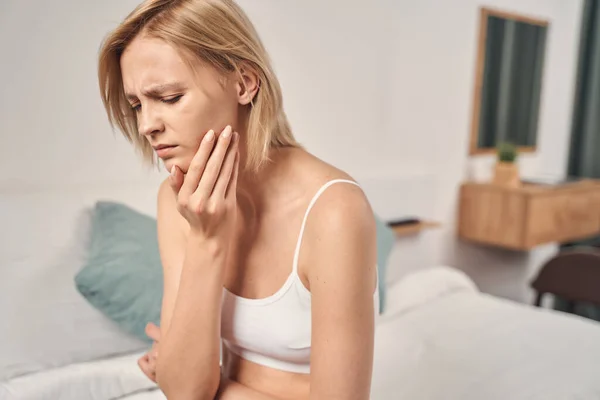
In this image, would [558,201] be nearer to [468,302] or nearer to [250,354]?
[468,302]

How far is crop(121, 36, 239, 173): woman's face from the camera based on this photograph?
0.89m

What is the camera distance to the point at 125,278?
1574 mm

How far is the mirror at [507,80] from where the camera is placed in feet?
10.1

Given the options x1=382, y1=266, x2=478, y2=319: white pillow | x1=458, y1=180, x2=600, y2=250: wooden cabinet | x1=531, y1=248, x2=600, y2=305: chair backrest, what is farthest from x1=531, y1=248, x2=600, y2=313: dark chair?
x1=382, y1=266, x2=478, y2=319: white pillow

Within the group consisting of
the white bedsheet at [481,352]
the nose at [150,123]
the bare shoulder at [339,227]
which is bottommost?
the white bedsheet at [481,352]

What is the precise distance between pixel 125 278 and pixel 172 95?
0.82 meters

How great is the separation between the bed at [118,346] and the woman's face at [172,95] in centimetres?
73

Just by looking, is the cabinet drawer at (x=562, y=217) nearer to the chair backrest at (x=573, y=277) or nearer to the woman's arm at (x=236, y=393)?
the chair backrest at (x=573, y=277)

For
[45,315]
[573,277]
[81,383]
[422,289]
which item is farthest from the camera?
[573,277]

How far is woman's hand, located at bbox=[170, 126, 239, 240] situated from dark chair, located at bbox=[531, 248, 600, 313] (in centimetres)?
203

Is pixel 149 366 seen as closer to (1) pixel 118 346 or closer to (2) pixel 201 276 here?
(2) pixel 201 276

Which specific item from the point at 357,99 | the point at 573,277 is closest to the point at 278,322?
the point at 357,99

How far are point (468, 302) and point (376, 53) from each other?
1.13 metres

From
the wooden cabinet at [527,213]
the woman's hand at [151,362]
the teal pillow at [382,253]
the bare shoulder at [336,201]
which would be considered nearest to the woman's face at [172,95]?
the bare shoulder at [336,201]
